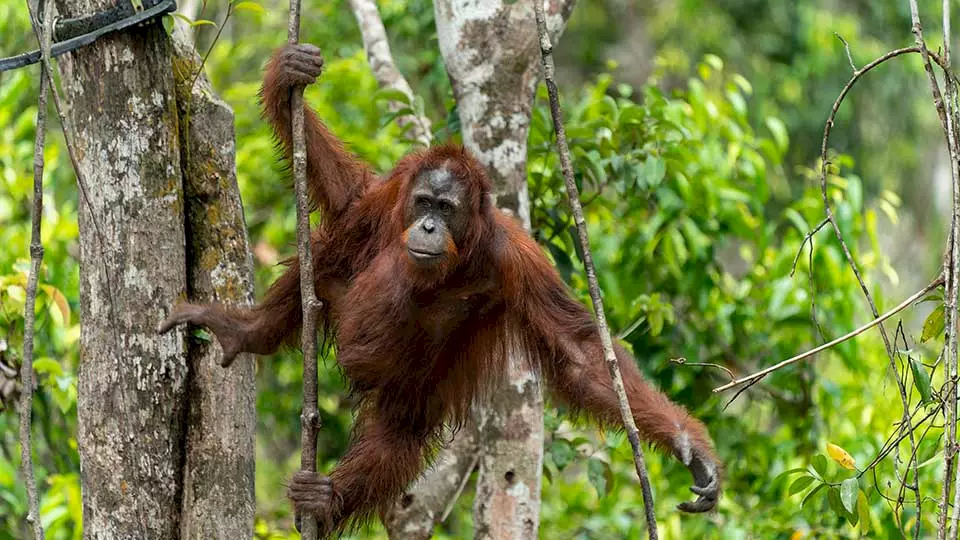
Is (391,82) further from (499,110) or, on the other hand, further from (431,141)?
(499,110)

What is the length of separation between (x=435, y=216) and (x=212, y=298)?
0.74 meters

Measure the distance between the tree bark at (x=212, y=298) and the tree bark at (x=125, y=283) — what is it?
0.07 meters

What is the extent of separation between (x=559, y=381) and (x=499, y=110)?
1042 millimetres

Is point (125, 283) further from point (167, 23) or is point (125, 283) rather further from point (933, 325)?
point (933, 325)

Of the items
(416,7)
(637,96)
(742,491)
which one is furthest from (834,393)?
(637,96)

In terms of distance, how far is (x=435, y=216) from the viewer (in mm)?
3424

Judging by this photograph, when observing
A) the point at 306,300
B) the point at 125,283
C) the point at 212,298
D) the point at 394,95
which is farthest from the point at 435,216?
the point at 394,95

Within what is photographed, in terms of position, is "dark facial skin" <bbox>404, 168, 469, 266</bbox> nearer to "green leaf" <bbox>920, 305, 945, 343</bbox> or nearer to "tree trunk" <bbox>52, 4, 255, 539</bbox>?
"tree trunk" <bbox>52, 4, 255, 539</bbox>

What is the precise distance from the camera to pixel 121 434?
3.23m

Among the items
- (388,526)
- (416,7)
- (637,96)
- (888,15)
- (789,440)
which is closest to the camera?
(388,526)

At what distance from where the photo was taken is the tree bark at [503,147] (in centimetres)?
409

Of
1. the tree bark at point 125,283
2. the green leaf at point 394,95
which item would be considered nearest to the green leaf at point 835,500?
the tree bark at point 125,283

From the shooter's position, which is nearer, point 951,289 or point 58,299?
point 951,289

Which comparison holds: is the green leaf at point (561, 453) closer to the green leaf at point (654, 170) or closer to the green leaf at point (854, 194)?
the green leaf at point (654, 170)
